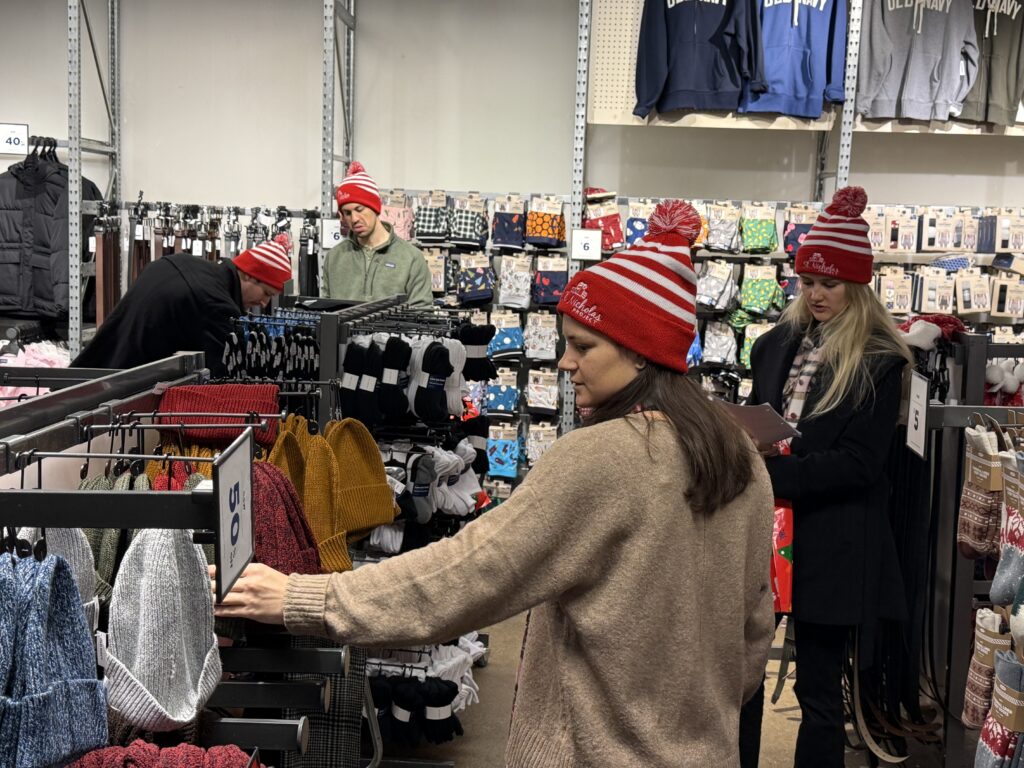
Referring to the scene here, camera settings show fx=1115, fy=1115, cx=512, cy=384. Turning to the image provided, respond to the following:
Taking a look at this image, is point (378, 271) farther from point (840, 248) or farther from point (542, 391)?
point (840, 248)

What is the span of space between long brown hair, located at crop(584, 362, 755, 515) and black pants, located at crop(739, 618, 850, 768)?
1434mm

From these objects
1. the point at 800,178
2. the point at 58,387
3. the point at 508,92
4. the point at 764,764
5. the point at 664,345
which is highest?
the point at 508,92

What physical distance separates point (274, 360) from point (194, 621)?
63.0 inches

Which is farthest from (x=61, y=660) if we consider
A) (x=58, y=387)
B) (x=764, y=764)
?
(x=764, y=764)

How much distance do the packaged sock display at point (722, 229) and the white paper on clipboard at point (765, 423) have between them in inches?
134

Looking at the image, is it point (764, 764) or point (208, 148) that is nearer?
point (764, 764)

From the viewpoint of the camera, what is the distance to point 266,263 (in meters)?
3.96

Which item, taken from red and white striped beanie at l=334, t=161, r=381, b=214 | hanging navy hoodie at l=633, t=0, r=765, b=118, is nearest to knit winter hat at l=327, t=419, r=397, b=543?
red and white striped beanie at l=334, t=161, r=381, b=214

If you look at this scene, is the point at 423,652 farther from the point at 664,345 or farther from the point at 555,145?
the point at 555,145

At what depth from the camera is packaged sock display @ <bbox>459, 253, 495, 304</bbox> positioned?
6254 mm

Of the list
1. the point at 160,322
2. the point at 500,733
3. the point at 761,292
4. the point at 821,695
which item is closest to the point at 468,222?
the point at 761,292

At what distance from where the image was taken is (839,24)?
6.03 m

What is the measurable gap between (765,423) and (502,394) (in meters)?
3.57

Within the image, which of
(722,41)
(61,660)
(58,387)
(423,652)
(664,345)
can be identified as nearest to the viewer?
(61,660)
